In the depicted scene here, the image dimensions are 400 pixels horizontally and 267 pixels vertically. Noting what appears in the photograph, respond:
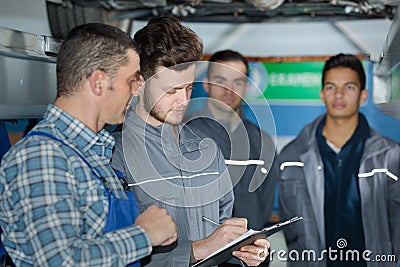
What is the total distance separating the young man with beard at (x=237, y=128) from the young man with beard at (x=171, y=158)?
0.22m

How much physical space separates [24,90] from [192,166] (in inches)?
23.8

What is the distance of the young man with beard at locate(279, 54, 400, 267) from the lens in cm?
239

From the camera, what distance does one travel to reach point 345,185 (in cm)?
241

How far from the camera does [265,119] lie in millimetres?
2396

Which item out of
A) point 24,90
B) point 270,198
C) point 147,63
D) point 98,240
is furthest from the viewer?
point 270,198

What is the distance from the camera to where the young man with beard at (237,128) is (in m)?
2.38

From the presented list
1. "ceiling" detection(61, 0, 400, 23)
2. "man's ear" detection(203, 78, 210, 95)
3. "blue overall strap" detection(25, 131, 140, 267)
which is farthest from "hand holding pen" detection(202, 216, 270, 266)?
"ceiling" detection(61, 0, 400, 23)

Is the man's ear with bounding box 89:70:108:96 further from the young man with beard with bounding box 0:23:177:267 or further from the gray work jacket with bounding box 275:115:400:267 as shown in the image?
the gray work jacket with bounding box 275:115:400:267

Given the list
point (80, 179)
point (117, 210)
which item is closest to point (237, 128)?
point (117, 210)

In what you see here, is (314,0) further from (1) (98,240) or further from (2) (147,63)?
(1) (98,240)

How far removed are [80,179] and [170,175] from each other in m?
0.59

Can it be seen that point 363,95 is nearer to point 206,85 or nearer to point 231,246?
point 206,85

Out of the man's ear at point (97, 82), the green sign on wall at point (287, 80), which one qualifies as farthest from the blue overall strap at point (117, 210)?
the green sign on wall at point (287, 80)

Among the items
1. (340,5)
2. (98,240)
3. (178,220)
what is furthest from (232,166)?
(98,240)
